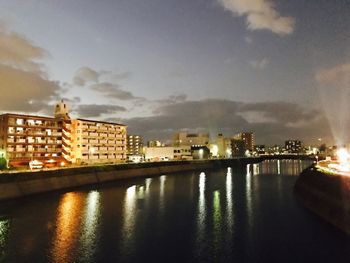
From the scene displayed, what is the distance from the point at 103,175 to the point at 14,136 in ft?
110

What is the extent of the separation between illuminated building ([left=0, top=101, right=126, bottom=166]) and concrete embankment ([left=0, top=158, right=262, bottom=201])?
701 inches

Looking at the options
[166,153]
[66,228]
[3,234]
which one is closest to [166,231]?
[66,228]

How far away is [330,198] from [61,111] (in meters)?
109

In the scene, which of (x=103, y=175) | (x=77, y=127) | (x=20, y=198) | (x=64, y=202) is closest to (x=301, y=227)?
(x=64, y=202)

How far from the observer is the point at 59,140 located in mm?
115688

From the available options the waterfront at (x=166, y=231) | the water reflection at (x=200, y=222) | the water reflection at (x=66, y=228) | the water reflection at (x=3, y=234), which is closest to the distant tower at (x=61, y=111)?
the waterfront at (x=166, y=231)

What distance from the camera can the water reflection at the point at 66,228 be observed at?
3012 cm

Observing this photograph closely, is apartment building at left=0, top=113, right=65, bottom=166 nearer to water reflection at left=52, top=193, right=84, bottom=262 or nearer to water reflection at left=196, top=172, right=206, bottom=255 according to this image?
water reflection at left=52, top=193, right=84, bottom=262

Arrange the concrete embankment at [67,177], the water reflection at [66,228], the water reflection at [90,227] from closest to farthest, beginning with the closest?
the water reflection at [66,228] → the water reflection at [90,227] → the concrete embankment at [67,177]

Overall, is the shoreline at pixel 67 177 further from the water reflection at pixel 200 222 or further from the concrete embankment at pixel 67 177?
the water reflection at pixel 200 222

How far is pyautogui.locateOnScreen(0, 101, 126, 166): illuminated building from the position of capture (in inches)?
3952

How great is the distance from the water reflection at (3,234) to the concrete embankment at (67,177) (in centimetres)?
1912

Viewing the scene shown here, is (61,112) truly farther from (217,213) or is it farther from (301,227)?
(301,227)

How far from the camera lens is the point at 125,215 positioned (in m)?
47.0
